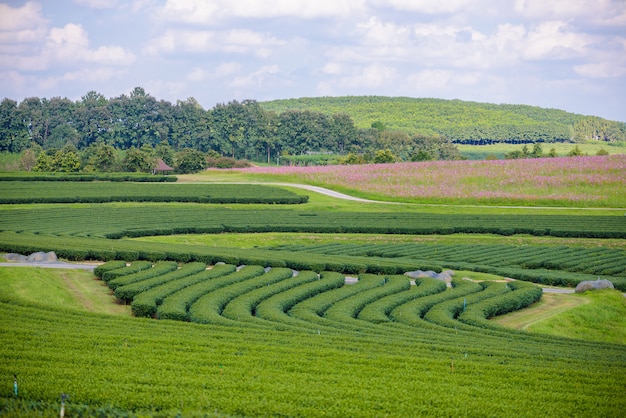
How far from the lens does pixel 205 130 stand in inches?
5782

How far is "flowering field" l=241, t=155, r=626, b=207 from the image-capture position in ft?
239

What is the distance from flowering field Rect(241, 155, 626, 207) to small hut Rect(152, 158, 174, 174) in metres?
18.5

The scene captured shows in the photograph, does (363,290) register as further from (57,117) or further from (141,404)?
(57,117)

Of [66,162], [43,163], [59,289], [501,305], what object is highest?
[66,162]

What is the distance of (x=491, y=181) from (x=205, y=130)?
77.9m

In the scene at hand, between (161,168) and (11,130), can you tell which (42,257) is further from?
(11,130)

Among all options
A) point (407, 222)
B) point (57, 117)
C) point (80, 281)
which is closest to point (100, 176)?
point (407, 222)

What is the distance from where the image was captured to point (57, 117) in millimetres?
146375

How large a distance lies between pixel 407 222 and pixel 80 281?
1178 inches

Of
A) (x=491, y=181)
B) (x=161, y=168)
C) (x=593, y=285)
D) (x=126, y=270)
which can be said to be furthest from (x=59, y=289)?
(x=161, y=168)

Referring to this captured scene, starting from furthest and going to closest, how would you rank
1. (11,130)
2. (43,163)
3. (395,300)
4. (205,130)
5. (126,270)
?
(205,130) < (11,130) < (43,163) < (126,270) < (395,300)

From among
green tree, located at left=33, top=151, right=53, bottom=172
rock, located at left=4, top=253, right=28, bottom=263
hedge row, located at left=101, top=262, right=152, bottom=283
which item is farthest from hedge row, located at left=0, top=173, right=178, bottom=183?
hedge row, located at left=101, top=262, right=152, bottom=283

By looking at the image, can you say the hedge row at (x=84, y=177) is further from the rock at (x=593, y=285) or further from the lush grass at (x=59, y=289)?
the rock at (x=593, y=285)

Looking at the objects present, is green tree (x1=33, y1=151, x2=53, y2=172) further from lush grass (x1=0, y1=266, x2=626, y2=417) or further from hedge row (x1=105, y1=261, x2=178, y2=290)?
lush grass (x1=0, y1=266, x2=626, y2=417)
